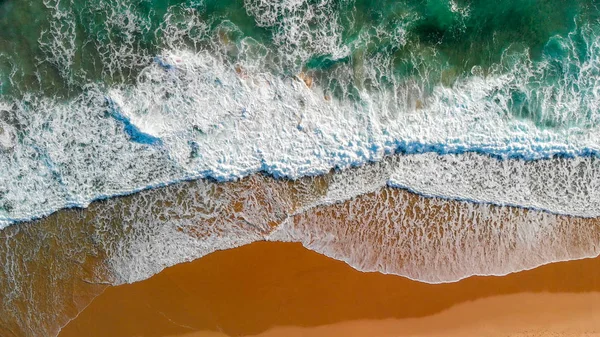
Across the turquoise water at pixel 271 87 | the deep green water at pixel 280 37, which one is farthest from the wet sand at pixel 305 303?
the deep green water at pixel 280 37

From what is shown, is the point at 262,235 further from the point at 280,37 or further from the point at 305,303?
the point at 280,37

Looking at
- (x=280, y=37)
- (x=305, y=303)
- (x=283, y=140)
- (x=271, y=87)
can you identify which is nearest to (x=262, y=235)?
(x=305, y=303)

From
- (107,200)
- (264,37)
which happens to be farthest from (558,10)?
(107,200)

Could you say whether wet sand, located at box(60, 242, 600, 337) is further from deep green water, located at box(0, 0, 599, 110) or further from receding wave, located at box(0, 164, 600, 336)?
deep green water, located at box(0, 0, 599, 110)

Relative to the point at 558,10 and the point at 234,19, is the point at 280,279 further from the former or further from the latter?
the point at 558,10

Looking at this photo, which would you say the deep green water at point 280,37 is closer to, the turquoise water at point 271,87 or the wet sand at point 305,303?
the turquoise water at point 271,87

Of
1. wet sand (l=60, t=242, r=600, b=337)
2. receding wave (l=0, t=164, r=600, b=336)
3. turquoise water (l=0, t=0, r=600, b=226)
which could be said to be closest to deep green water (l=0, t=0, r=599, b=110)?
turquoise water (l=0, t=0, r=600, b=226)
